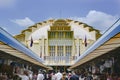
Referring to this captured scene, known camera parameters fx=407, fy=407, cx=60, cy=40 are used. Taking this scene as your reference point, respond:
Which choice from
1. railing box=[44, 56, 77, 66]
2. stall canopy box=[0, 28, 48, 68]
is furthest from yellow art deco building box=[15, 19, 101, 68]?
stall canopy box=[0, 28, 48, 68]

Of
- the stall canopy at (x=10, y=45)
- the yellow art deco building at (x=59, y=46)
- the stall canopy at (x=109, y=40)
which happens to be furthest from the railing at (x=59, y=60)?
the stall canopy at (x=109, y=40)

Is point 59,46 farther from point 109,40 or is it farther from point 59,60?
point 109,40

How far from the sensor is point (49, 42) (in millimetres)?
84500

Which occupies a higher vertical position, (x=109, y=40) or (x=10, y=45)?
(x=109, y=40)

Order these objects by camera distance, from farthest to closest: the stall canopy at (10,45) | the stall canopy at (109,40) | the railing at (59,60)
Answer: the railing at (59,60)
the stall canopy at (10,45)
the stall canopy at (109,40)

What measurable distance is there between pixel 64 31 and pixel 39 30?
587 inches

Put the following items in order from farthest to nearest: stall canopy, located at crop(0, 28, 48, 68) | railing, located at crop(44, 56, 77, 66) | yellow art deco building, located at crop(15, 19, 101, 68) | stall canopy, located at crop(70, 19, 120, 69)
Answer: yellow art deco building, located at crop(15, 19, 101, 68) → railing, located at crop(44, 56, 77, 66) → stall canopy, located at crop(0, 28, 48, 68) → stall canopy, located at crop(70, 19, 120, 69)

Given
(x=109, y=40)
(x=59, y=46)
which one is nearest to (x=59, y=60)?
(x=59, y=46)

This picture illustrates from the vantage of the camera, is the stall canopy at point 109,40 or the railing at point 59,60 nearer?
the stall canopy at point 109,40

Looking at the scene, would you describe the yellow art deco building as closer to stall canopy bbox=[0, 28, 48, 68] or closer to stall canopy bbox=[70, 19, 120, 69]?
stall canopy bbox=[0, 28, 48, 68]

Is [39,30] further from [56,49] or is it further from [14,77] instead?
[14,77]

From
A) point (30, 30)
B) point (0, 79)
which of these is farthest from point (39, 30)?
point (0, 79)

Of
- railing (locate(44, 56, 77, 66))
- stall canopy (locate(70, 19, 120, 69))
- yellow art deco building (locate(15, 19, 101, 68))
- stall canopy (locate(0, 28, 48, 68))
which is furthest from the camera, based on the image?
yellow art deco building (locate(15, 19, 101, 68))

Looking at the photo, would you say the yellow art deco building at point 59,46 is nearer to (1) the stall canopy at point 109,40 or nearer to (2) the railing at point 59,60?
(2) the railing at point 59,60
